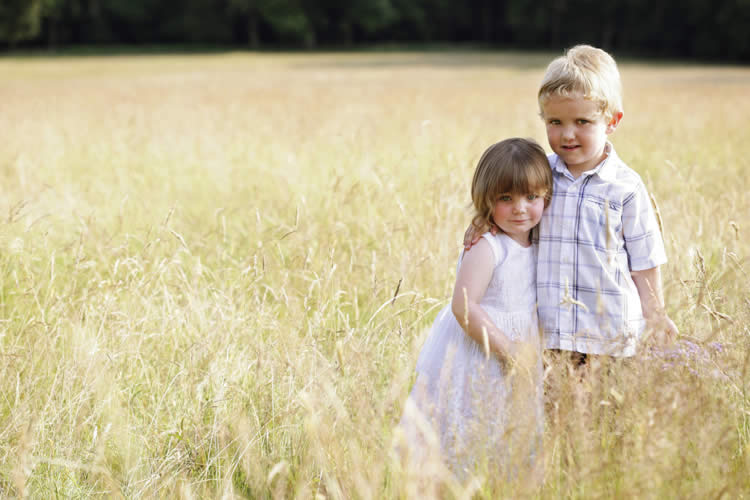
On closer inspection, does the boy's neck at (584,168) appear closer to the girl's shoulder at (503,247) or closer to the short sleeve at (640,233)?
the short sleeve at (640,233)

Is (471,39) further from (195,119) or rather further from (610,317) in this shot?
(610,317)

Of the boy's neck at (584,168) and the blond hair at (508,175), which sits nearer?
the blond hair at (508,175)

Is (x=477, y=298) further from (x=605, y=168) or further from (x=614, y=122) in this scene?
A: (x=614, y=122)

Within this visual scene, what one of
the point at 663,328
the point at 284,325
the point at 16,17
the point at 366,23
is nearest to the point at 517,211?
the point at 663,328

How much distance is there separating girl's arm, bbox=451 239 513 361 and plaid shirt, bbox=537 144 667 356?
216 millimetres

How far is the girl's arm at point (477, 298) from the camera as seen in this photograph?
1.91m

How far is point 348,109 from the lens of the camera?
873 cm

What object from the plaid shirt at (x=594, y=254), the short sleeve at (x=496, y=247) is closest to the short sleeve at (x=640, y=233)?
the plaid shirt at (x=594, y=254)

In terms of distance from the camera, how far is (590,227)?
210 cm

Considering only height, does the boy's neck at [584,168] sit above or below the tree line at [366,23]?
below

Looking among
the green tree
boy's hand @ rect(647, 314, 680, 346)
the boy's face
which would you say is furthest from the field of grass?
the green tree

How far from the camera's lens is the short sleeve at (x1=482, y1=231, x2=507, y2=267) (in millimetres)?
2039

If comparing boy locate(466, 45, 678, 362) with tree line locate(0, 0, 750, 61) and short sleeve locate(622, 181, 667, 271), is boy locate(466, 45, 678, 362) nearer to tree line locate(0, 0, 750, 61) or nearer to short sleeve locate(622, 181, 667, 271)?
short sleeve locate(622, 181, 667, 271)

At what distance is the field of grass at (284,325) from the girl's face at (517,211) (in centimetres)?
43
